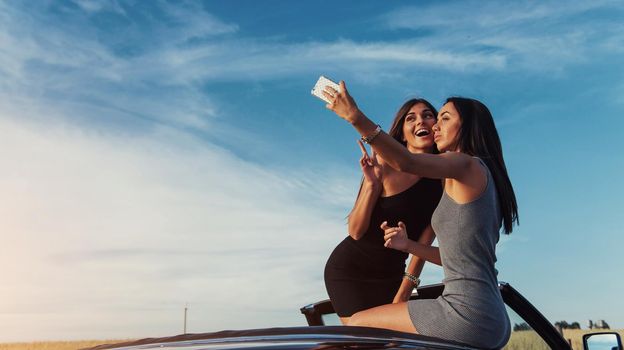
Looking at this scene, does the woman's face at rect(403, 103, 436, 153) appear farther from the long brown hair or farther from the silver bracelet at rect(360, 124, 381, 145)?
the silver bracelet at rect(360, 124, 381, 145)

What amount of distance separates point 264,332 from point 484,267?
39.3 inches

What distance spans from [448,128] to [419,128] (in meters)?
1.05

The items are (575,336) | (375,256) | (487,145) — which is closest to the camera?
(487,145)

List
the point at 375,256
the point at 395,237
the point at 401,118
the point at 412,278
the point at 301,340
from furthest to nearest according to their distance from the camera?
the point at 401,118
the point at 375,256
the point at 412,278
the point at 395,237
the point at 301,340

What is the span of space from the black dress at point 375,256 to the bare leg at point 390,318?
1.19 m

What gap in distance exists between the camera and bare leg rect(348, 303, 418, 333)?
2.80m

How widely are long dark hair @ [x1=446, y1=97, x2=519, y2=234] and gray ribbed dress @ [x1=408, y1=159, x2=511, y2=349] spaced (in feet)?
0.40

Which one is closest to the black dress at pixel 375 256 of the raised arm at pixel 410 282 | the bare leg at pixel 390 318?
the raised arm at pixel 410 282

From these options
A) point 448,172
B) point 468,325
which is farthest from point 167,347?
point 448,172

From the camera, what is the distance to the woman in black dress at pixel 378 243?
4.11 m

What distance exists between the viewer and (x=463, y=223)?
2.96 m

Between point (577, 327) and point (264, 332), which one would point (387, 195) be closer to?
point (577, 327)

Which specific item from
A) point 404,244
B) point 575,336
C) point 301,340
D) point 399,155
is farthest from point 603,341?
point 301,340

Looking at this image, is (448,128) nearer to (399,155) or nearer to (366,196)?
(399,155)
